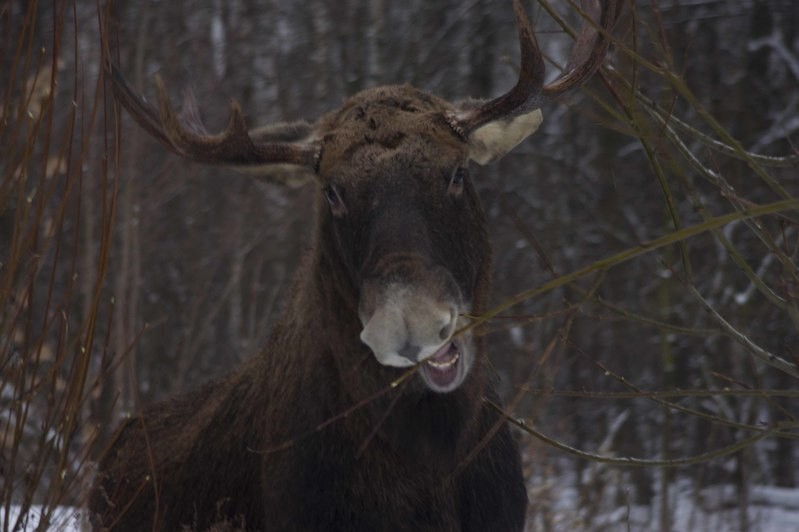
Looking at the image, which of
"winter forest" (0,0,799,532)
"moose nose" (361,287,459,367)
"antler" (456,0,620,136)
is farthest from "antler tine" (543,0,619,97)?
"winter forest" (0,0,799,532)

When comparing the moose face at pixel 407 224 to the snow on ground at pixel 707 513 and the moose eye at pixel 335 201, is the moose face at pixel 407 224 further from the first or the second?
the snow on ground at pixel 707 513

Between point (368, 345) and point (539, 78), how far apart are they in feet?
3.55

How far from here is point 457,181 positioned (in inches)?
179

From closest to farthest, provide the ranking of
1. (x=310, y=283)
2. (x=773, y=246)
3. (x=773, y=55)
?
(x=773, y=246) → (x=310, y=283) → (x=773, y=55)

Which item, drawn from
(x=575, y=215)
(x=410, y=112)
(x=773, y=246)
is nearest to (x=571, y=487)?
(x=575, y=215)

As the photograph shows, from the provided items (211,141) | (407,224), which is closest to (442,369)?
(407,224)

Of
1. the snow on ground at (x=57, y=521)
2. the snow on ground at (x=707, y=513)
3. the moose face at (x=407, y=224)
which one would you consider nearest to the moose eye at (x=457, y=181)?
the moose face at (x=407, y=224)

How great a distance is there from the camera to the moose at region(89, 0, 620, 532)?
4.31m

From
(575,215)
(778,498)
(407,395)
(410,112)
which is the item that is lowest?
(778,498)

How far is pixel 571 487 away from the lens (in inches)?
492

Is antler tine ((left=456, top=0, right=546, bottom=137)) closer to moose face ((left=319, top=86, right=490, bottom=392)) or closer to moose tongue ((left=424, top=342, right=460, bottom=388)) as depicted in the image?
moose face ((left=319, top=86, right=490, bottom=392))

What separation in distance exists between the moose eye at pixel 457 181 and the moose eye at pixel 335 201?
39cm

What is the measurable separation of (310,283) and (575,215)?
12.8m

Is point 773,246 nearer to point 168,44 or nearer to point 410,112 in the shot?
point 410,112
